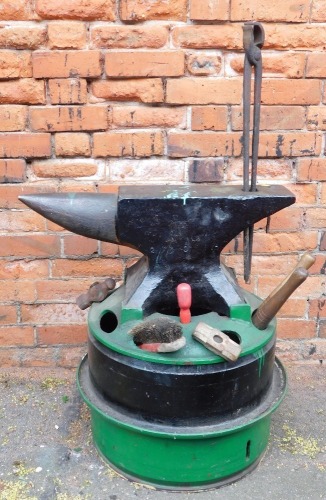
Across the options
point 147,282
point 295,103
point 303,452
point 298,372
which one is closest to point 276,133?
point 295,103

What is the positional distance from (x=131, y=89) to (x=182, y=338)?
1.13 meters

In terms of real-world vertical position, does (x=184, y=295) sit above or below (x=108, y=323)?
above

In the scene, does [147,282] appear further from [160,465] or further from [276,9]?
[276,9]

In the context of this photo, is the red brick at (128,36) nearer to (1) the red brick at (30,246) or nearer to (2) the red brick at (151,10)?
(2) the red brick at (151,10)

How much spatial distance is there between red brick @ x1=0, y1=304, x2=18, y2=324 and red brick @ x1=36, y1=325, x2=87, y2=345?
0.41ft

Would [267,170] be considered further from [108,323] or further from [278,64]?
[108,323]

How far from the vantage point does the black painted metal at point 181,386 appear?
6.14 feet

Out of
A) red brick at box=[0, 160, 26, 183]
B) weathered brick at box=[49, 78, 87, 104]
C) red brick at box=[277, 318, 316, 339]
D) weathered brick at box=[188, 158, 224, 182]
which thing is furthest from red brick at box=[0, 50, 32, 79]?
red brick at box=[277, 318, 316, 339]

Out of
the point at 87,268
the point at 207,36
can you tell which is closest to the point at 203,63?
the point at 207,36

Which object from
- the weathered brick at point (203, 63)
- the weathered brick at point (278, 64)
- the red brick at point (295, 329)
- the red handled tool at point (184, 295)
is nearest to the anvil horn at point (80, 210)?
the red handled tool at point (184, 295)

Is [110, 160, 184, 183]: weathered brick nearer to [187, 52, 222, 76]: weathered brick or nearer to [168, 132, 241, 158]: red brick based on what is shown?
[168, 132, 241, 158]: red brick

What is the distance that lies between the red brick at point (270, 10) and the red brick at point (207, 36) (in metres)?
0.05

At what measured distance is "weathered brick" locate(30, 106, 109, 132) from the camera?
7.95 feet

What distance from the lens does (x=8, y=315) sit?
8.85ft
